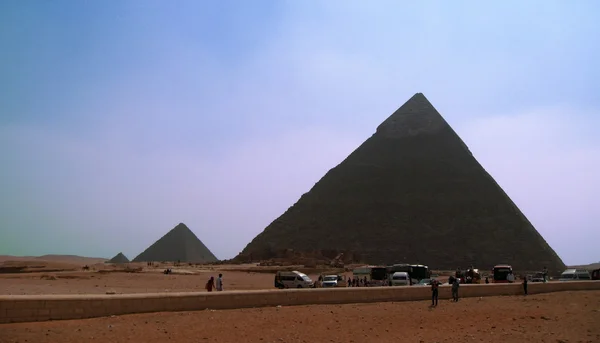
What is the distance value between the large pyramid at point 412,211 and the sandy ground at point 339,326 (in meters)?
37.0

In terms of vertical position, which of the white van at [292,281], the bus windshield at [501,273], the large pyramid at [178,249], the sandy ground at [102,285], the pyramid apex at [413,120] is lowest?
the sandy ground at [102,285]

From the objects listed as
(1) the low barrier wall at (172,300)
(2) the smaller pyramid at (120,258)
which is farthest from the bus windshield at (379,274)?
(2) the smaller pyramid at (120,258)

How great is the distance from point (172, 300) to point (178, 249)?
244 ft

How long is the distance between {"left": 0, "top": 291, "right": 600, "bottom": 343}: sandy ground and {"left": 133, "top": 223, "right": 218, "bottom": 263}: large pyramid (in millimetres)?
69546

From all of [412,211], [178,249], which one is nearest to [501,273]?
[412,211]

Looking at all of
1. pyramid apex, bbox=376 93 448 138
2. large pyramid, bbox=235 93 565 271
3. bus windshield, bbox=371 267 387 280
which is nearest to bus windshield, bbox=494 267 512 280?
bus windshield, bbox=371 267 387 280

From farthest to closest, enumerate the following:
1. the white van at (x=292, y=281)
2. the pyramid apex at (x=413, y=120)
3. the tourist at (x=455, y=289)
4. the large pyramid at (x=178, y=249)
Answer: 1. the large pyramid at (x=178, y=249)
2. the pyramid apex at (x=413, y=120)
3. the white van at (x=292, y=281)
4. the tourist at (x=455, y=289)

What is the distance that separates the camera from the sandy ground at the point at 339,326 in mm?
10055

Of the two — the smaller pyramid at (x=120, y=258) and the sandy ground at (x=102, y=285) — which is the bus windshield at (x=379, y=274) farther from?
the smaller pyramid at (x=120, y=258)

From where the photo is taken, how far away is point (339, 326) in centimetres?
1258

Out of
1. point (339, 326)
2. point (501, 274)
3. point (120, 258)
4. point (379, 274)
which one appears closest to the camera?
point (339, 326)

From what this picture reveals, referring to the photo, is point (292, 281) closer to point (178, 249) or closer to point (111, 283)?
point (111, 283)

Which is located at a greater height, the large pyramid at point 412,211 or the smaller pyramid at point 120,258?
the large pyramid at point 412,211

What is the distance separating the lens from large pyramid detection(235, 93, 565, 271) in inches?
2151
